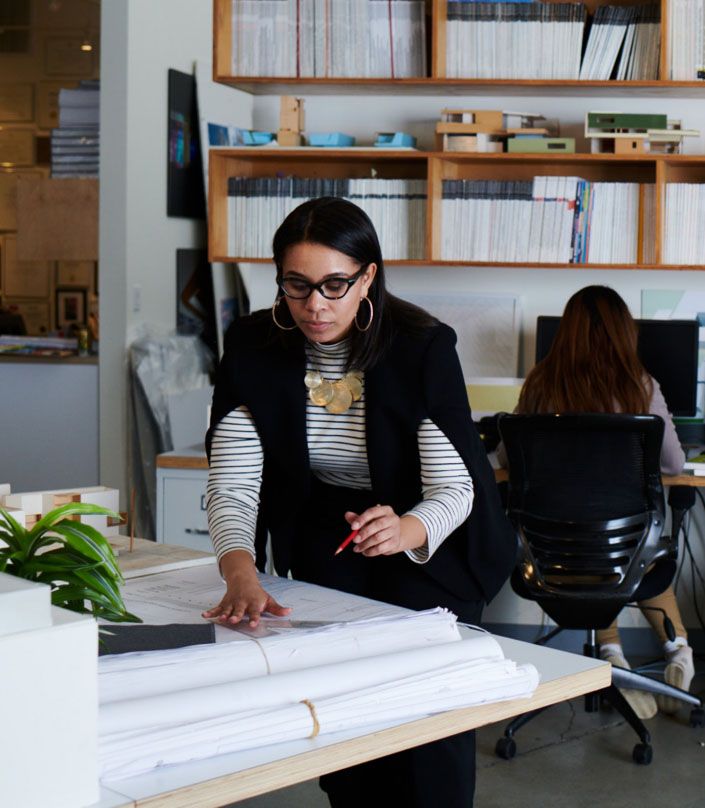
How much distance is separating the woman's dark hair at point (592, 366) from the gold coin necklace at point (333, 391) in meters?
1.67

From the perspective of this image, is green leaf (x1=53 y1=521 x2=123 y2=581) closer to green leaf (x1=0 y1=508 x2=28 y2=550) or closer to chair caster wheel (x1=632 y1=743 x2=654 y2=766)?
green leaf (x1=0 y1=508 x2=28 y2=550)

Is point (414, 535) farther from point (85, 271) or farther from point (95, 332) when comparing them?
point (85, 271)

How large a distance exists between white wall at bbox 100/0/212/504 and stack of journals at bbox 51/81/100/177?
43cm

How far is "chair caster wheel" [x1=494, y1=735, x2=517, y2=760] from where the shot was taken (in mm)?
3350

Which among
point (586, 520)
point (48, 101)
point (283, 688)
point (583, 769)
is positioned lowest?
point (583, 769)

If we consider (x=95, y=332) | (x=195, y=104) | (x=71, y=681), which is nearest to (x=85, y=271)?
(x=95, y=332)

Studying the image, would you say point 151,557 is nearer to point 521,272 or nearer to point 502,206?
point 502,206

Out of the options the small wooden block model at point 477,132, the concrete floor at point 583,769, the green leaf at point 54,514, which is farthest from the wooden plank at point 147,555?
the small wooden block model at point 477,132

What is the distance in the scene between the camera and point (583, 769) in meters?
3.29

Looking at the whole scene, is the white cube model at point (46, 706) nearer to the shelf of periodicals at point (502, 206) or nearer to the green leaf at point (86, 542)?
the green leaf at point (86, 542)

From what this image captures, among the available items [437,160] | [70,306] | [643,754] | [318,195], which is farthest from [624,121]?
[70,306]

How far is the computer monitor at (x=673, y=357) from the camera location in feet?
13.3

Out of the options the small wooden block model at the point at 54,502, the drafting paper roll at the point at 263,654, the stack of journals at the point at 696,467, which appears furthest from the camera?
the stack of journals at the point at 696,467

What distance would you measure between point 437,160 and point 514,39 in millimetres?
469
